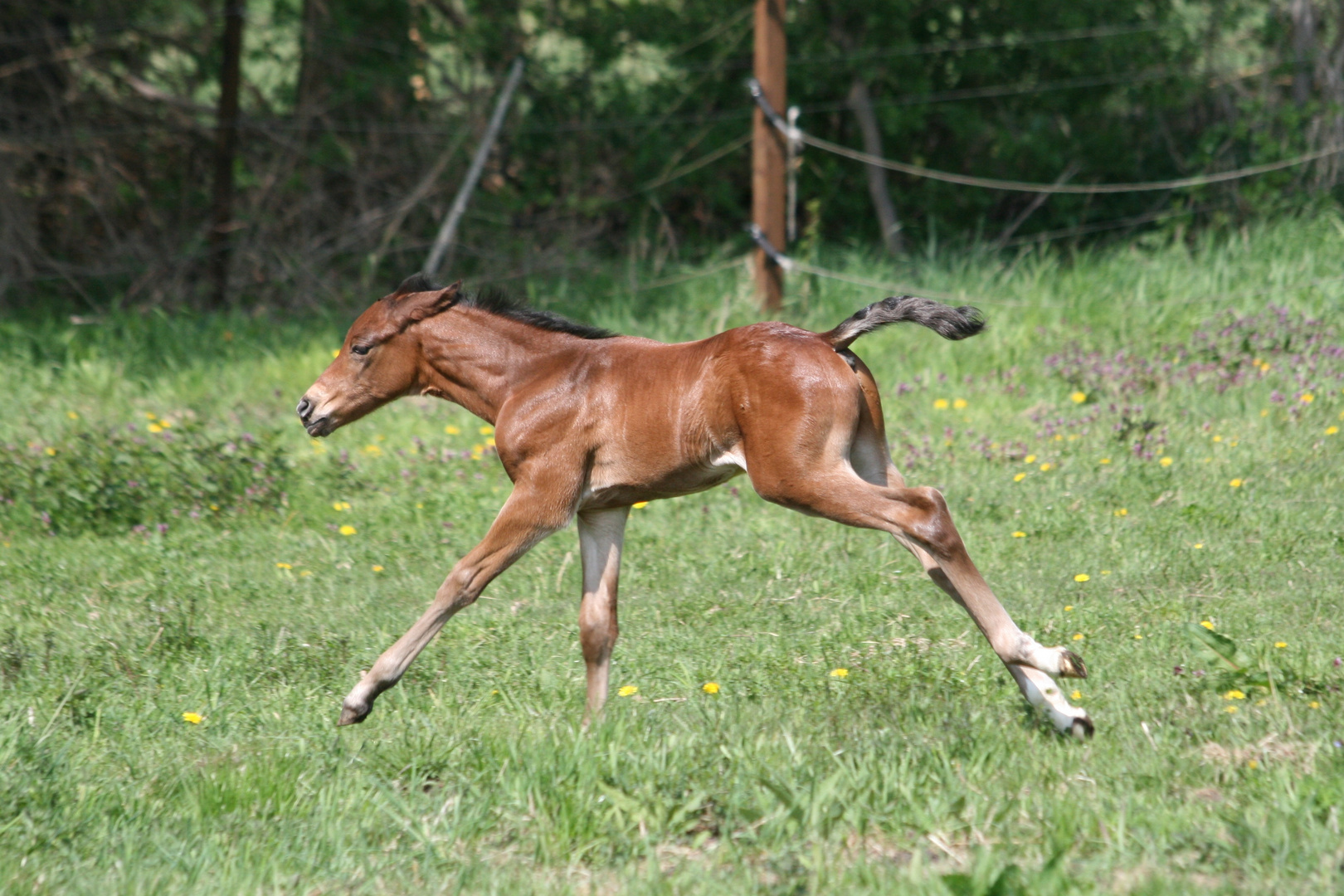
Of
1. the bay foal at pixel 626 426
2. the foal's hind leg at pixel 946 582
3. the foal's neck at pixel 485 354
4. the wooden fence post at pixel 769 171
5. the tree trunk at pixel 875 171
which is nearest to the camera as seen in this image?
the foal's hind leg at pixel 946 582

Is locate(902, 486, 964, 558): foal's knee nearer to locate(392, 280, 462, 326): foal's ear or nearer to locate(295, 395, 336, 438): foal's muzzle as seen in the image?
locate(392, 280, 462, 326): foal's ear

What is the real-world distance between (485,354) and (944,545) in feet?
6.21

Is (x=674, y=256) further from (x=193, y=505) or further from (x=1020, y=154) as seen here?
(x=193, y=505)

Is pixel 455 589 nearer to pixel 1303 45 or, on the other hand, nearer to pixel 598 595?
pixel 598 595

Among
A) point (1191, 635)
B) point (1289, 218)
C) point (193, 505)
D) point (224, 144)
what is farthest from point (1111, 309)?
point (224, 144)

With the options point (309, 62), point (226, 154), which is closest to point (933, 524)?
point (226, 154)

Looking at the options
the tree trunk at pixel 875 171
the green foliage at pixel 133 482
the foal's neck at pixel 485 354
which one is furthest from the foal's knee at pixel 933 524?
the tree trunk at pixel 875 171

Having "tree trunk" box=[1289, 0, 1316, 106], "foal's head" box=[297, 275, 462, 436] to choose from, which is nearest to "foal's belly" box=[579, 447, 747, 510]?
"foal's head" box=[297, 275, 462, 436]

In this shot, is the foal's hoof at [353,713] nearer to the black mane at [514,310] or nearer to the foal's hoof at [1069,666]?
the black mane at [514,310]

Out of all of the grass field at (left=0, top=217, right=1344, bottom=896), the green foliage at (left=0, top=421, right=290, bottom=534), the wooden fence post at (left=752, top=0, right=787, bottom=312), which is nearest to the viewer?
the grass field at (left=0, top=217, right=1344, bottom=896)

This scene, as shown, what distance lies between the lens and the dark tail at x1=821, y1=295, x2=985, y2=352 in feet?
14.2

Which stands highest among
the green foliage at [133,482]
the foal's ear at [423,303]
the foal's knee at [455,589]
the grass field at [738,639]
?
the foal's ear at [423,303]

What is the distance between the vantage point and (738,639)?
535 cm

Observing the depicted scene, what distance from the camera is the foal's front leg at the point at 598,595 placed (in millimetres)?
4648
